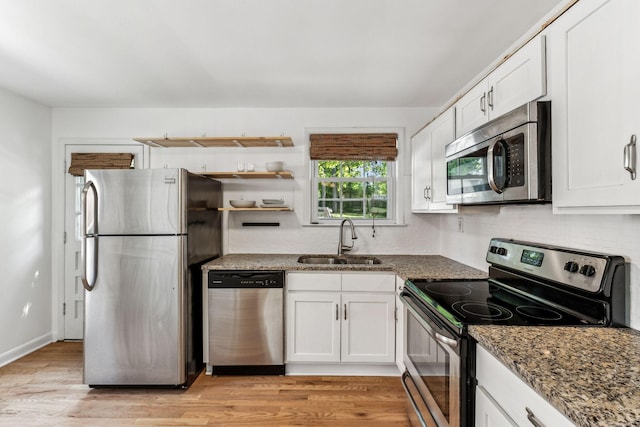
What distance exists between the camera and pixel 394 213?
3.40 meters

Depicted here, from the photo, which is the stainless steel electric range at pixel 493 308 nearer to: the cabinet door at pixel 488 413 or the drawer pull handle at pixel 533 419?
the cabinet door at pixel 488 413

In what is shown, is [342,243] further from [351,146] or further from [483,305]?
[483,305]

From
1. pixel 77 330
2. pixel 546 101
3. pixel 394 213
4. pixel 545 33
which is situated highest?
pixel 545 33

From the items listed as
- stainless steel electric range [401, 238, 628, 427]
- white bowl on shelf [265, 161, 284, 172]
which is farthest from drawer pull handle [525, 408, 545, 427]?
white bowl on shelf [265, 161, 284, 172]

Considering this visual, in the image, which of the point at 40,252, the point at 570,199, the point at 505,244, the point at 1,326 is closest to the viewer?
the point at 570,199

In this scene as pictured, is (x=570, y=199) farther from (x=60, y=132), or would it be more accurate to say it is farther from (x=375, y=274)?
(x=60, y=132)

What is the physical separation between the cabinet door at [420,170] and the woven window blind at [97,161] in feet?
9.13

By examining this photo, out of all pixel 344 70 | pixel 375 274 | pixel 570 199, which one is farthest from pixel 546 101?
pixel 375 274

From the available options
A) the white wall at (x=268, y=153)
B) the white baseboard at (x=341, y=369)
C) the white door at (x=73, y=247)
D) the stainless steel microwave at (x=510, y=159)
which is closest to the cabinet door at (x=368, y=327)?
the white baseboard at (x=341, y=369)

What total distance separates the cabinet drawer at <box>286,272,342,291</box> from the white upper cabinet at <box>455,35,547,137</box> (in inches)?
56.4

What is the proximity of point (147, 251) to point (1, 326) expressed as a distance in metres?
1.65

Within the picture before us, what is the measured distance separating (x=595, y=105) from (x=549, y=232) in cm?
89

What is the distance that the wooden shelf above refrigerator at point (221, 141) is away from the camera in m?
2.95

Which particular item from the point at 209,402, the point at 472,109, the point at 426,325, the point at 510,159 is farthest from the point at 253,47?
the point at 209,402
